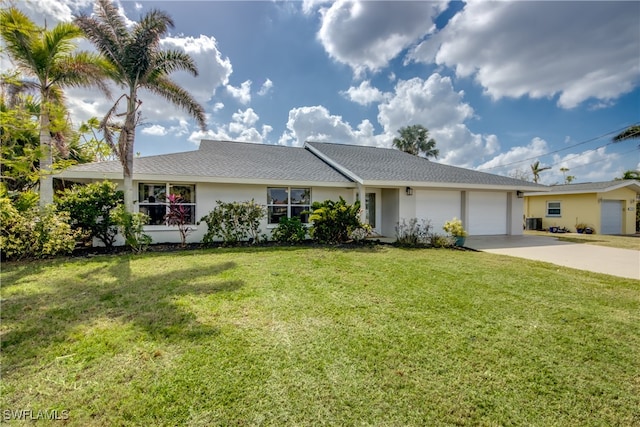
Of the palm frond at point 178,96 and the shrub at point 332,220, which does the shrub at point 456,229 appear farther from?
the palm frond at point 178,96

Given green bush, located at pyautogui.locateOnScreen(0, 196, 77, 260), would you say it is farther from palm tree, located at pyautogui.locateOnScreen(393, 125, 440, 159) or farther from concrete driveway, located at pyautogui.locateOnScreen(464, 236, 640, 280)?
palm tree, located at pyautogui.locateOnScreen(393, 125, 440, 159)

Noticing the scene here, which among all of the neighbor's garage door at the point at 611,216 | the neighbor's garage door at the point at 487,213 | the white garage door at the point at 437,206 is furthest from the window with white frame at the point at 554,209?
the white garage door at the point at 437,206

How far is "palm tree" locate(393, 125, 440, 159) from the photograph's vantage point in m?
26.5

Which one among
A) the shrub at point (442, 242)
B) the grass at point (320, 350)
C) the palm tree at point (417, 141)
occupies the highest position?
the palm tree at point (417, 141)

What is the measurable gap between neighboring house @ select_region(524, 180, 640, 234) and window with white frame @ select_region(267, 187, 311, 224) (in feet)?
53.4

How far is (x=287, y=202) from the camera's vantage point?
12.4 metres

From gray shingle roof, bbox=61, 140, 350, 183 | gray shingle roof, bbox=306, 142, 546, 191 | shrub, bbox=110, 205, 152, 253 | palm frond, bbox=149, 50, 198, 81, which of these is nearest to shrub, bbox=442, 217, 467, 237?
gray shingle roof, bbox=306, 142, 546, 191

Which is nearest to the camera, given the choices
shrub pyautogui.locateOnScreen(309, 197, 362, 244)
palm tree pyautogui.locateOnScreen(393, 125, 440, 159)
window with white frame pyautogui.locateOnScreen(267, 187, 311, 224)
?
shrub pyautogui.locateOnScreen(309, 197, 362, 244)

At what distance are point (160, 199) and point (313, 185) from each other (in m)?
6.02

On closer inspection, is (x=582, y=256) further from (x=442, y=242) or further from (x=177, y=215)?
(x=177, y=215)

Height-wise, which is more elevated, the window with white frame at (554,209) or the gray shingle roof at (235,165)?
the gray shingle roof at (235,165)

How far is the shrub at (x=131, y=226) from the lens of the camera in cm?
887

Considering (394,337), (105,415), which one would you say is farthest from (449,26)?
(105,415)

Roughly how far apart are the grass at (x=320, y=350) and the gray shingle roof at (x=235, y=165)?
207 inches
